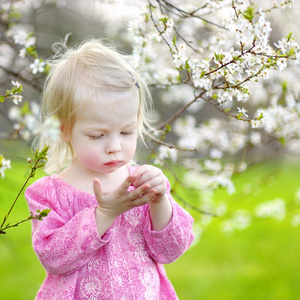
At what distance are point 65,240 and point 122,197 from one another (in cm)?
23

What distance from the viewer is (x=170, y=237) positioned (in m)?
1.67

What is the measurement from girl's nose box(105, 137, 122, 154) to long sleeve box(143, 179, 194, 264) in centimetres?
27

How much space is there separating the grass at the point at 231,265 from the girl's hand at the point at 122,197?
1.96 meters

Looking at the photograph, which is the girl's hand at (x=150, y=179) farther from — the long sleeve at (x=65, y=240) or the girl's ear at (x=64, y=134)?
the girl's ear at (x=64, y=134)

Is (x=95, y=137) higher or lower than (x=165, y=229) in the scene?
higher

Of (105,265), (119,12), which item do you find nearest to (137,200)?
(105,265)

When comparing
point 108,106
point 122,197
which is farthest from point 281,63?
point 122,197

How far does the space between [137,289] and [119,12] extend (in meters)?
2.11

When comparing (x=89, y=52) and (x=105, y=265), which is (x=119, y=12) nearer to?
(x=89, y=52)

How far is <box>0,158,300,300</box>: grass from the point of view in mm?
4254

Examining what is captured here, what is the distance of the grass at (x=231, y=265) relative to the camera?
14.0 feet

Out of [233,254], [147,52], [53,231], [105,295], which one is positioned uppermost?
[147,52]

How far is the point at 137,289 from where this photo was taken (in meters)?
1.63

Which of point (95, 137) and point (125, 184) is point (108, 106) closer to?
point (95, 137)
